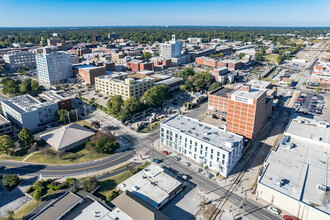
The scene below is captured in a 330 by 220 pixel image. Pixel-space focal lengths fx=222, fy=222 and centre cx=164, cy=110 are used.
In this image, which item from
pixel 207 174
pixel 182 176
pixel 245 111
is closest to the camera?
pixel 182 176

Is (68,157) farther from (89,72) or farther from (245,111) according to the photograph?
(89,72)

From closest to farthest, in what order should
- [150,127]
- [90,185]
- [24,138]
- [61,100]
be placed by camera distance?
1. [90,185]
2. [24,138]
3. [150,127]
4. [61,100]

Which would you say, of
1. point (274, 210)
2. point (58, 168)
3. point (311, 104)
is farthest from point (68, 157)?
point (311, 104)

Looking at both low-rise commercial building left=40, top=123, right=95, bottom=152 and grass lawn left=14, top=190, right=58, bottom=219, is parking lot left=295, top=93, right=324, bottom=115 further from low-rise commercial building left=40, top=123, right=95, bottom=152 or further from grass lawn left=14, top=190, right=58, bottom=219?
grass lawn left=14, top=190, right=58, bottom=219

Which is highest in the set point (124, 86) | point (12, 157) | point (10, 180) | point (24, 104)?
point (124, 86)

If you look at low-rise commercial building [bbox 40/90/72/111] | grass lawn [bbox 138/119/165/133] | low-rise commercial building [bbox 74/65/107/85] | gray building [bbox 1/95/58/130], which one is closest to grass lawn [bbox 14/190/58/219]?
grass lawn [bbox 138/119/165/133]

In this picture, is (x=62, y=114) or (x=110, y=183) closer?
(x=110, y=183)

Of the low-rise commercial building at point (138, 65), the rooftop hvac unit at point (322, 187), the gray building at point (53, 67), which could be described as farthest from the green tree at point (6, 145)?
the low-rise commercial building at point (138, 65)
